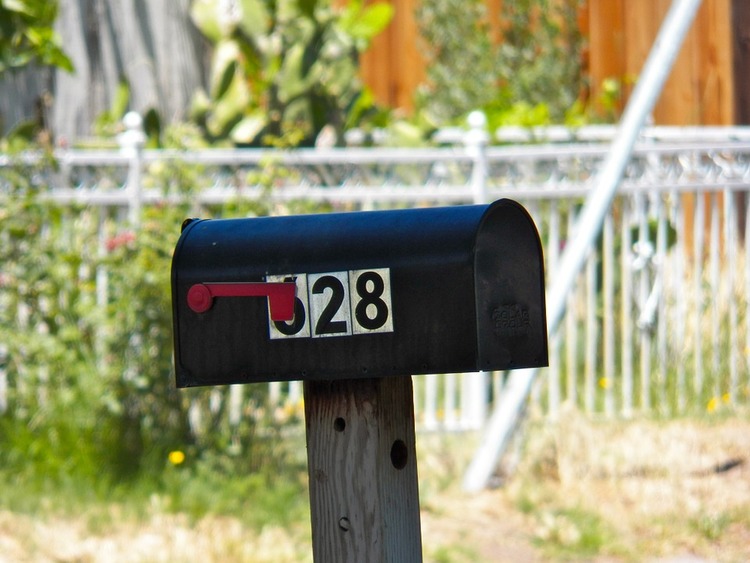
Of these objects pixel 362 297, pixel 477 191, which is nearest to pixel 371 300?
pixel 362 297

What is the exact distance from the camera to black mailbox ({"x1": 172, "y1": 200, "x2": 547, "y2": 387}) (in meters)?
1.95

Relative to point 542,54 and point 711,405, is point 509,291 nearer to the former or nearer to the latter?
point 711,405

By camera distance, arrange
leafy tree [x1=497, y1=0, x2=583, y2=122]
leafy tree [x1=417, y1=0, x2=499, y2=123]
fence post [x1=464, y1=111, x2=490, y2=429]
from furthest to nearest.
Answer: leafy tree [x1=417, y1=0, x2=499, y2=123] < leafy tree [x1=497, y1=0, x2=583, y2=122] < fence post [x1=464, y1=111, x2=490, y2=429]

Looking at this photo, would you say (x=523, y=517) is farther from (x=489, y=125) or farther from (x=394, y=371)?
(x=489, y=125)

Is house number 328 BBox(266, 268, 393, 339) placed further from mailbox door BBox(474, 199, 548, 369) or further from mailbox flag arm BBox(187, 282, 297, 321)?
mailbox door BBox(474, 199, 548, 369)

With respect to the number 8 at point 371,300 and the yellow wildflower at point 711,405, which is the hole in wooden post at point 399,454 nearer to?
the number 8 at point 371,300

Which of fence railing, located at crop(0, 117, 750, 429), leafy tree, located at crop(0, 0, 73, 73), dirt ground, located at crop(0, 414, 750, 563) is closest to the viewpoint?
dirt ground, located at crop(0, 414, 750, 563)

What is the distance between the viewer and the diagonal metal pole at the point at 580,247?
5148 mm

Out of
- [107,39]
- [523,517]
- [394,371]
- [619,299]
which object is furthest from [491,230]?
[107,39]

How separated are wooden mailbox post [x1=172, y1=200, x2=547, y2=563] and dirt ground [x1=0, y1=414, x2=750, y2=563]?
2.21 metres

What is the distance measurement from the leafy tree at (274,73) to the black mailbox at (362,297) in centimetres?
438

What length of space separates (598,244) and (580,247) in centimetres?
121

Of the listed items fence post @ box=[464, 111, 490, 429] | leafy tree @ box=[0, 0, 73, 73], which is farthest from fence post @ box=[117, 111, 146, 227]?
fence post @ box=[464, 111, 490, 429]

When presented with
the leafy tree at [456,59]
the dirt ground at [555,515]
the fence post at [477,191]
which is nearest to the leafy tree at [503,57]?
the leafy tree at [456,59]
